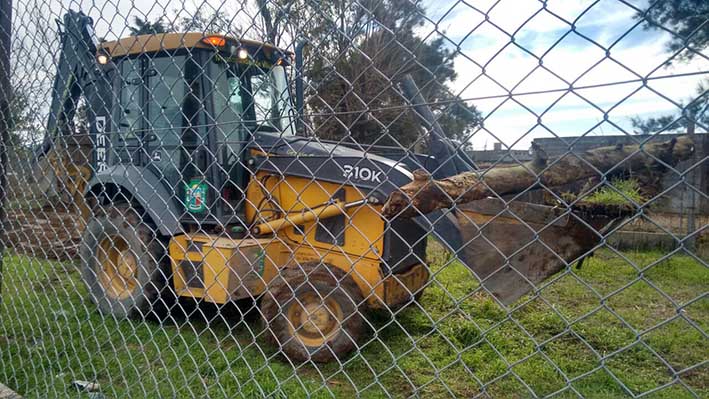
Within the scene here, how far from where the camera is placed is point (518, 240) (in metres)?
1.89

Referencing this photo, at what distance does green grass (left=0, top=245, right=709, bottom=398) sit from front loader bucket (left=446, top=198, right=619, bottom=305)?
0.36 m

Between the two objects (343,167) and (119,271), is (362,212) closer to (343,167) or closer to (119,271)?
(343,167)

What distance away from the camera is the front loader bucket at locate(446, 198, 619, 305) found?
73.4 inches

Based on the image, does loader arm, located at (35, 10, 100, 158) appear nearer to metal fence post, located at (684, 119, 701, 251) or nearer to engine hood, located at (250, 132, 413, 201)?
engine hood, located at (250, 132, 413, 201)

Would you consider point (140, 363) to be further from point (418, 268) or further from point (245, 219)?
point (418, 268)

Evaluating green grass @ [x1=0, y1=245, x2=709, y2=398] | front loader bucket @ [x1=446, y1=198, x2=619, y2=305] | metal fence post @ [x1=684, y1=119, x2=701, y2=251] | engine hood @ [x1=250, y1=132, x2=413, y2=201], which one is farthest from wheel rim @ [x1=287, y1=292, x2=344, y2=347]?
metal fence post @ [x1=684, y1=119, x2=701, y2=251]

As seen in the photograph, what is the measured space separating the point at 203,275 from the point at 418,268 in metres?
1.78

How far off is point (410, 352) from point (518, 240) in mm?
1198

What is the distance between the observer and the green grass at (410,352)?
2773 millimetres

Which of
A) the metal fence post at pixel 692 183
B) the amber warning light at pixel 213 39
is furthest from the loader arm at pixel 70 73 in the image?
the metal fence post at pixel 692 183

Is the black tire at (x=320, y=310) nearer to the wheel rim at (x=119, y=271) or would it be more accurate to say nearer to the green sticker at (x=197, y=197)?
the green sticker at (x=197, y=197)

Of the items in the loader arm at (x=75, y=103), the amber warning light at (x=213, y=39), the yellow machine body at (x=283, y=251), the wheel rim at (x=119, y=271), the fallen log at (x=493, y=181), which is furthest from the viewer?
the wheel rim at (x=119, y=271)

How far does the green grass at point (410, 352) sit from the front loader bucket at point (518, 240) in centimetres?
36

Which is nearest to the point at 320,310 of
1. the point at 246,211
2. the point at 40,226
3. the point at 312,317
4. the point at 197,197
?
the point at 312,317
